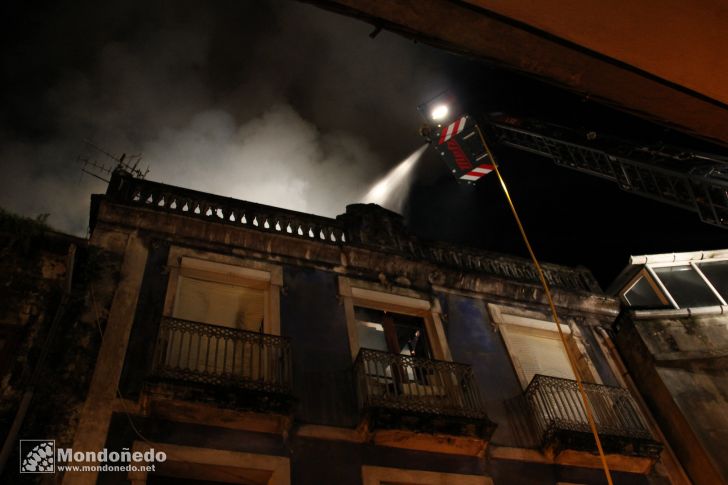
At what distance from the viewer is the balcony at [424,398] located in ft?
32.1

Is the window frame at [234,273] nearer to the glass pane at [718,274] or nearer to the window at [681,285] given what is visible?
the window at [681,285]

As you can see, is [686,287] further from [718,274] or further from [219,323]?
[219,323]

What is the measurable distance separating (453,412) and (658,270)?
27.3ft

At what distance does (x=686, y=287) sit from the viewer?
49.4ft

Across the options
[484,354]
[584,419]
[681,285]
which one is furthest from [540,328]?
[681,285]

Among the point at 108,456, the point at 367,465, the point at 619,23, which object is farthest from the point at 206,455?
the point at 619,23

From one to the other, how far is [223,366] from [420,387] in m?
4.18

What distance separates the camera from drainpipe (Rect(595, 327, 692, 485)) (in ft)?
38.1

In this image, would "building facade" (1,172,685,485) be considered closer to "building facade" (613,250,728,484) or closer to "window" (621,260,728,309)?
"building facade" (613,250,728,484)

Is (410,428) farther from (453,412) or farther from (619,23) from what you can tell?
(619,23)

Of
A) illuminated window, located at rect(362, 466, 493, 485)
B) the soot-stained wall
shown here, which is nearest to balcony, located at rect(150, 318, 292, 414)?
illuminated window, located at rect(362, 466, 493, 485)

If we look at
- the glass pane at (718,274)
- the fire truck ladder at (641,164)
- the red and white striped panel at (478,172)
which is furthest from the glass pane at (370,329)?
the glass pane at (718,274)

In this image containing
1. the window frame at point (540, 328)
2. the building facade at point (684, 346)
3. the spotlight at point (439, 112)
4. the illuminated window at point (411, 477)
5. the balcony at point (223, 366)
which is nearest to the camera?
the balcony at point (223, 366)

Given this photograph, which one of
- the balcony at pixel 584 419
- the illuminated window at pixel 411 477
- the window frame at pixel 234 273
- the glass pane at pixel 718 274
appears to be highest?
the glass pane at pixel 718 274
